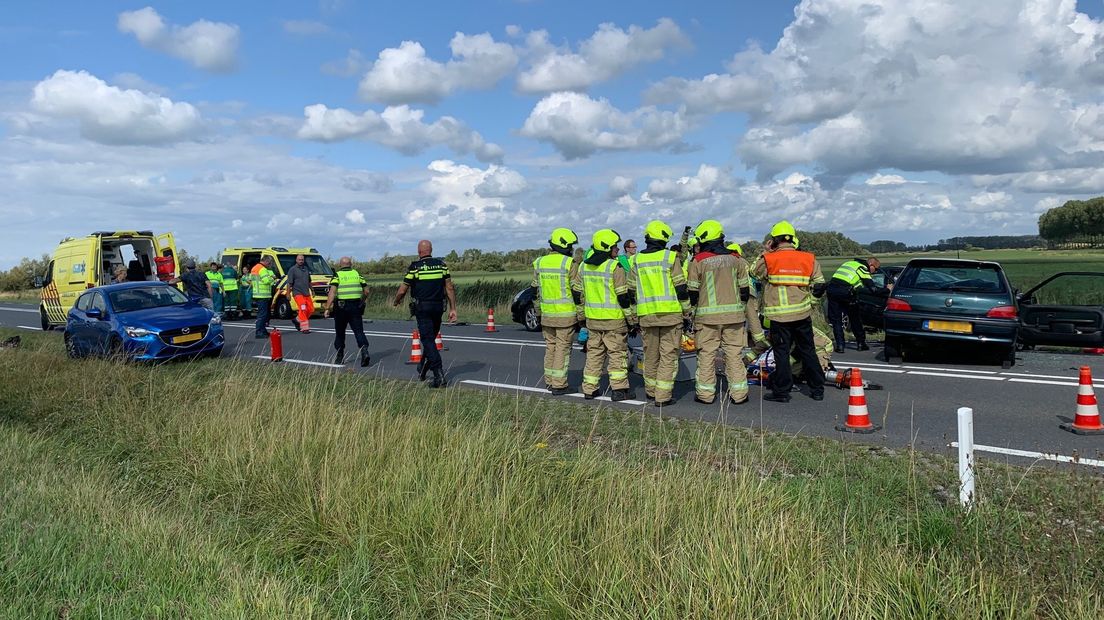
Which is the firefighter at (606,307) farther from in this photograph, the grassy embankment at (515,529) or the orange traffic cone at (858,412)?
the orange traffic cone at (858,412)

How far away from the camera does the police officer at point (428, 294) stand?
34.6ft

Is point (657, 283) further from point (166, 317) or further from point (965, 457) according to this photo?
point (166, 317)

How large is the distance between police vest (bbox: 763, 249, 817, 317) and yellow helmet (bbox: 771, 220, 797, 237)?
0.73ft

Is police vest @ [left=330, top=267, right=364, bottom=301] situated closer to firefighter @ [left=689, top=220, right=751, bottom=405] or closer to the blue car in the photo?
the blue car

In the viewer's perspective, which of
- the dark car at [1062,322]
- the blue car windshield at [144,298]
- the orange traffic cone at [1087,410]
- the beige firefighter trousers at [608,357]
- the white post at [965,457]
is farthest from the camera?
the blue car windshield at [144,298]

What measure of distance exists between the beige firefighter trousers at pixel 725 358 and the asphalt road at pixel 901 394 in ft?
0.71

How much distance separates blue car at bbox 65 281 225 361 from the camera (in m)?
12.6

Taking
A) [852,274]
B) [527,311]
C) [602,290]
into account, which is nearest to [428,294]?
[602,290]

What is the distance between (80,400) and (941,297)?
36.2 feet

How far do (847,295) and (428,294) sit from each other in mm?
6949

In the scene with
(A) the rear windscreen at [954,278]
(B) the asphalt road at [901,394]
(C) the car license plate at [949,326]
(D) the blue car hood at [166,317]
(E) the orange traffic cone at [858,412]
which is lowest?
(B) the asphalt road at [901,394]

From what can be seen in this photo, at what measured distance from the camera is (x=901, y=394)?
30.2ft

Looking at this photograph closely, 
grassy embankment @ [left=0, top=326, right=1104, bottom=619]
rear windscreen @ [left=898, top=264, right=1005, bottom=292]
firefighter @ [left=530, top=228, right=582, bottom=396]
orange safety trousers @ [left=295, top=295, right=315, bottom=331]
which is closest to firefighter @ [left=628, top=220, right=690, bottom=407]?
firefighter @ [left=530, top=228, right=582, bottom=396]

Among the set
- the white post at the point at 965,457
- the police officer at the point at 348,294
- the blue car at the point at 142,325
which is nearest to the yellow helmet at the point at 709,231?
the white post at the point at 965,457
